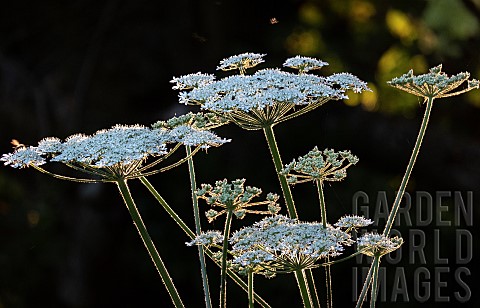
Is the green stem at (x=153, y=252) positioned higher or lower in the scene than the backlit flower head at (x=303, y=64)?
lower

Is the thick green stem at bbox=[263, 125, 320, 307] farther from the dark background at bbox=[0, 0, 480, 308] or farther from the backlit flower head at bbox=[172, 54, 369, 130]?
the dark background at bbox=[0, 0, 480, 308]

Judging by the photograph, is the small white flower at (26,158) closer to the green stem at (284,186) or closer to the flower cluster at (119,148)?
the flower cluster at (119,148)

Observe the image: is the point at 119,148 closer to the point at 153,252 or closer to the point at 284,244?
the point at 153,252

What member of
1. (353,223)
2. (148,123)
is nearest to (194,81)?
(353,223)

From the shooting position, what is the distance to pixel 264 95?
5.04 feet

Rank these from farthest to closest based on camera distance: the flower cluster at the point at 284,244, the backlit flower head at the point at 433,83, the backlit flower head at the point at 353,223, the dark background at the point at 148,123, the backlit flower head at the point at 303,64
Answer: the dark background at the point at 148,123 → the backlit flower head at the point at 303,64 → the backlit flower head at the point at 433,83 → the backlit flower head at the point at 353,223 → the flower cluster at the point at 284,244

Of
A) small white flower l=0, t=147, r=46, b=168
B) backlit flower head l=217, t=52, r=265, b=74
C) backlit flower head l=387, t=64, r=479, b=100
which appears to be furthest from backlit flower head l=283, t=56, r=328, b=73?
small white flower l=0, t=147, r=46, b=168

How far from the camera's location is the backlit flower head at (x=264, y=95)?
59.9 inches

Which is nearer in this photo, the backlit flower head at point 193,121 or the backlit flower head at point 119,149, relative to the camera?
the backlit flower head at point 119,149

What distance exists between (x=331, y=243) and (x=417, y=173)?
4.03 meters

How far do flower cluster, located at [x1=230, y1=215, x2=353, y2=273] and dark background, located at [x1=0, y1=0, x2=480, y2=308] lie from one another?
3.18 metres

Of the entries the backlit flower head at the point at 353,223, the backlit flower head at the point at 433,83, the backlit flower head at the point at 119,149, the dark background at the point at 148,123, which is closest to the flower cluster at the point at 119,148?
the backlit flower head at the point at 119,149

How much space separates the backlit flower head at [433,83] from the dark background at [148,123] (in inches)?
114

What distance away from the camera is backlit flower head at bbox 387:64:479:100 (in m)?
1.67
